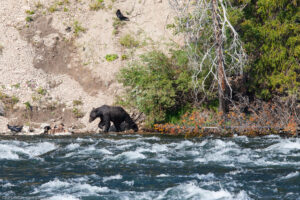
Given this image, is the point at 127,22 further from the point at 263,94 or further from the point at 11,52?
the point at 263,94

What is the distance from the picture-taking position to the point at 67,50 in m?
24.4

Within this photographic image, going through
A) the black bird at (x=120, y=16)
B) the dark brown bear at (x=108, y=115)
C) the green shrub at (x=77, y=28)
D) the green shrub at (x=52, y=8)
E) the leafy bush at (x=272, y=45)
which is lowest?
the dark brown bear at (x=108, y=115)

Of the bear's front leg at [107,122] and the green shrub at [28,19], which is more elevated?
the green shrub at [28,19]

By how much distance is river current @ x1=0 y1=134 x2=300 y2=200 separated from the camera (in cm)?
682

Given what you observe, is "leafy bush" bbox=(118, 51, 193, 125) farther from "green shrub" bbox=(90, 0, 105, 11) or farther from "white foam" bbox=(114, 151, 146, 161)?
"green shrub" bbox=(90, 0, 105, 11)

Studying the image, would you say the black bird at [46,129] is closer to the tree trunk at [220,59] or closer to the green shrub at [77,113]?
the green shrub at [77,113]

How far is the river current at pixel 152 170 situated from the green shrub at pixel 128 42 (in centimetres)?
1154

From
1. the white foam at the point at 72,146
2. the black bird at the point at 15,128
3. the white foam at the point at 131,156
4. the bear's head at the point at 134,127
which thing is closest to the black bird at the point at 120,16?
the bear's head at the point at 134,127

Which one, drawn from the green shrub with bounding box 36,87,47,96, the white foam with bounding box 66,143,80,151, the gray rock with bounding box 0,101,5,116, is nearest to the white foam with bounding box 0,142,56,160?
the white foam with bounding box 66,143,80,151

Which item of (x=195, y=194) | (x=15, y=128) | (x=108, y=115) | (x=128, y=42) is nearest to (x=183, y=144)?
(x=108, y=115)

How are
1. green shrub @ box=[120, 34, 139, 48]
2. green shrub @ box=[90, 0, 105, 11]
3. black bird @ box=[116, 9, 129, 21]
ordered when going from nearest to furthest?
green shrub @ box=[120, 34, 139, 48] < black bird @ box=[116, 9, 129, 21] < green shrub @ box=[90, 0, 105, 11]

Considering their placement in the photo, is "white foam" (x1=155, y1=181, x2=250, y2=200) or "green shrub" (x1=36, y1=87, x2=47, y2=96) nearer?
"white foam" (x1=155, y1=181, x2=250, y2=200)

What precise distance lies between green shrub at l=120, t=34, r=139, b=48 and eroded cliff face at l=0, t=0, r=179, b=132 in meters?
0.19

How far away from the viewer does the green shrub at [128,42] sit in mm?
23516
